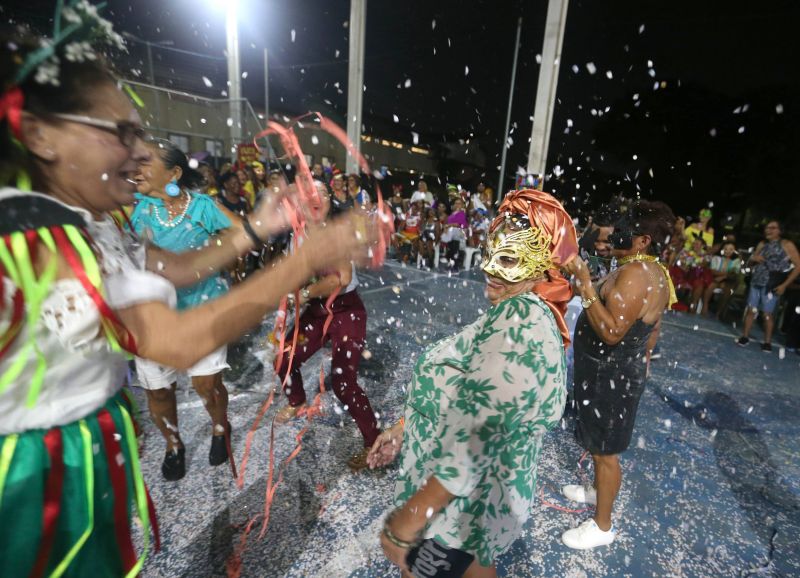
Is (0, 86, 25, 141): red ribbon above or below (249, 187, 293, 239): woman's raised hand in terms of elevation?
above

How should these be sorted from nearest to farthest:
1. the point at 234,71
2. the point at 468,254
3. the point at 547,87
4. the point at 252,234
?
the point at 252,234
the point at 547,87
the point at 468,254
the point at 234,71

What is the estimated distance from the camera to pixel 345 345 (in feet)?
10.3

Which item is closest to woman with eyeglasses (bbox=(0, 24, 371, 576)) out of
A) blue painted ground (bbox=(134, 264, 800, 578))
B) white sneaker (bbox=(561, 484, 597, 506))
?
blue painted ground (bbox=(134, 264, 800, 578))

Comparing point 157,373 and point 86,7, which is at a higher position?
point 86,7

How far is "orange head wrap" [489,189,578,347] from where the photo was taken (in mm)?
1510

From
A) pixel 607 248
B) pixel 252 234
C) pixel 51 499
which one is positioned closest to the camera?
pixel 51 499

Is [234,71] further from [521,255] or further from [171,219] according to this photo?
[521,255]

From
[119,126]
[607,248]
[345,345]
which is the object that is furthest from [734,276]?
[119,126]

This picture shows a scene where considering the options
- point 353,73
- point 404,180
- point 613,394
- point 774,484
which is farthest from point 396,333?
point 404,180

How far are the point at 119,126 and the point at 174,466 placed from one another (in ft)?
8.32

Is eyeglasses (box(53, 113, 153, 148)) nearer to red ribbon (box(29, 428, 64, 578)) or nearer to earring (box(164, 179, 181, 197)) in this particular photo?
red ribbon (box(29, 428, 64, 578))

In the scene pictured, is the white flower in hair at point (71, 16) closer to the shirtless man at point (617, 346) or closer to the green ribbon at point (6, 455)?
the green ribbon at point (6, 455)

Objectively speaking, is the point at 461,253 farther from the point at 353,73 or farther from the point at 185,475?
the point at 185,475

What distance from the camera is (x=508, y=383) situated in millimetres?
1258
